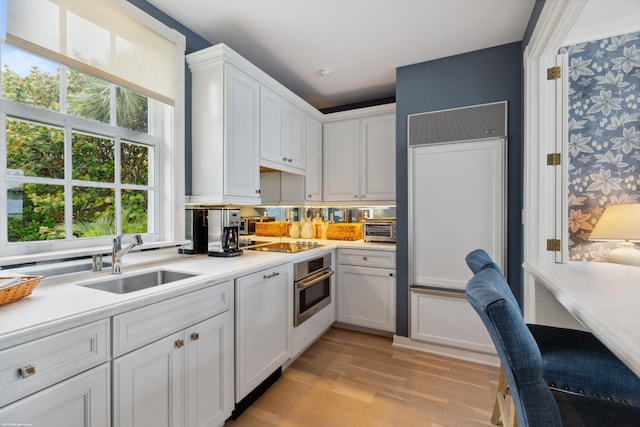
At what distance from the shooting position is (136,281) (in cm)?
166

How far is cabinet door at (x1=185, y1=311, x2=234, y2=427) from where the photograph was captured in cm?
142

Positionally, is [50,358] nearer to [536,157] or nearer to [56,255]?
[56,255]

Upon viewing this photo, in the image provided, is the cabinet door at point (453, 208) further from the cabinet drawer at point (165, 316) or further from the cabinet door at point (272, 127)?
the cabinet drawer at point (165, 316)

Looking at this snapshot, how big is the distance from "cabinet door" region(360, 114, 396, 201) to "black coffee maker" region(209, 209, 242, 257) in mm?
1474

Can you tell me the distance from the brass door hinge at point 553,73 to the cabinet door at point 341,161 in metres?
1.67

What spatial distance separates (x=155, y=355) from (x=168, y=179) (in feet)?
4.07

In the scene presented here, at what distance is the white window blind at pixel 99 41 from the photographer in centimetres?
141

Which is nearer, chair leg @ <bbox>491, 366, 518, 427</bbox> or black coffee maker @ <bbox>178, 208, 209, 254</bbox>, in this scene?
chair leg @ <bbox>491, 366, 518, 427</bbox>

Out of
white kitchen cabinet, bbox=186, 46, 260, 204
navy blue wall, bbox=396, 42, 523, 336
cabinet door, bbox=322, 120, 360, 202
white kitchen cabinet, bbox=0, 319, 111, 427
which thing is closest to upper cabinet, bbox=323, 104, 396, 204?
cabinet door, bbox=322, 120, 360, 202

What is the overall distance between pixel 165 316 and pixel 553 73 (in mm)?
2628

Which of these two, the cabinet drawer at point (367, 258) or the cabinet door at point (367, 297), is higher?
the cabinet drawer at point (367, 258)

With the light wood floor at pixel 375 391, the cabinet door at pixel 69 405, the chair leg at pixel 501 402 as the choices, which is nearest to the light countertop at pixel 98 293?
the cabinet door at pixel 69 405

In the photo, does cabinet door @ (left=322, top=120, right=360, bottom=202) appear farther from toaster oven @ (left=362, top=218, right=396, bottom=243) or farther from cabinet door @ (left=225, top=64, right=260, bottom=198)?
cabinet door @ (left=225, top=64, right=260, bottom=198)

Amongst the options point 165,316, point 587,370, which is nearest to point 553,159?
point 587,370
